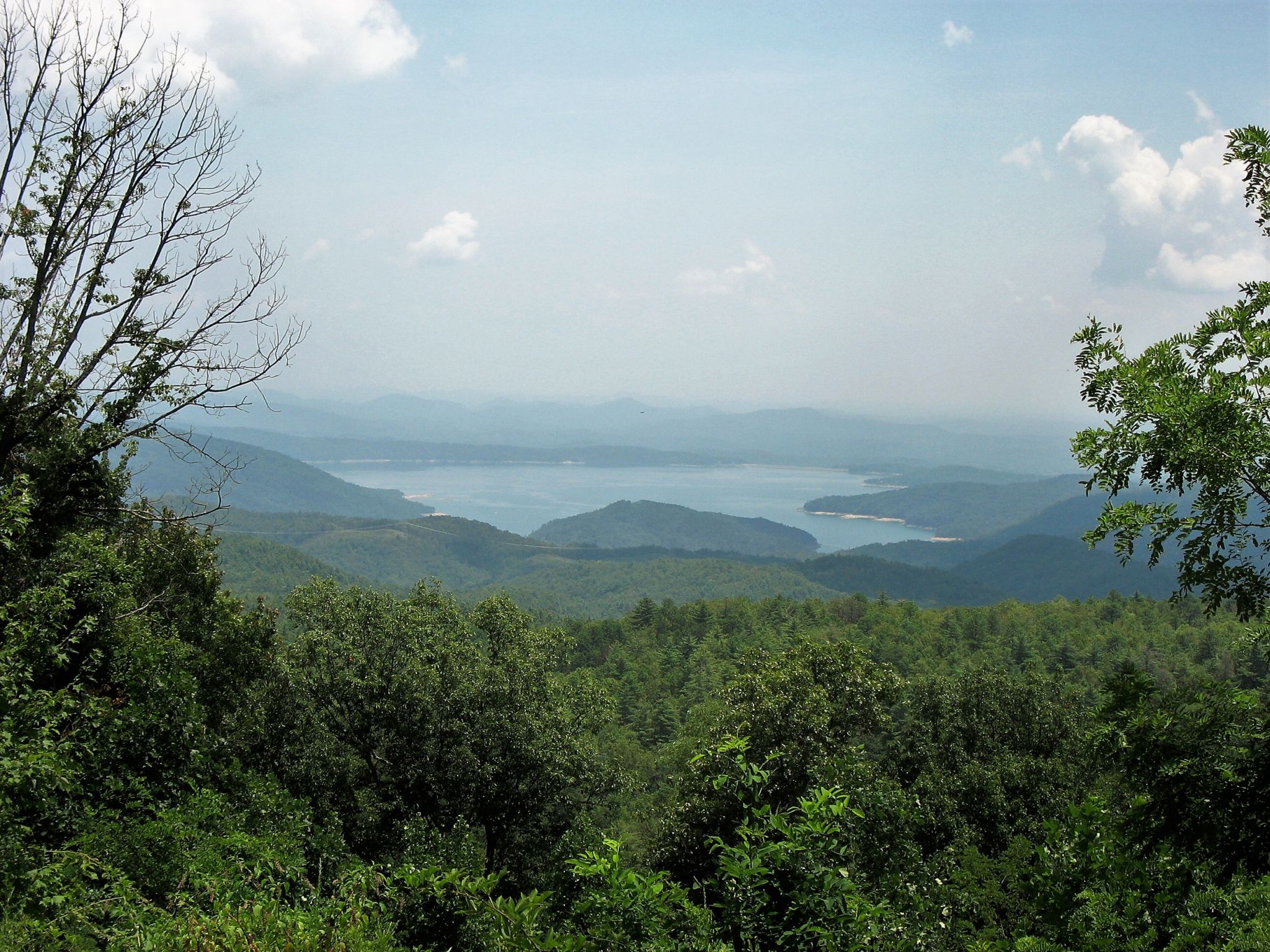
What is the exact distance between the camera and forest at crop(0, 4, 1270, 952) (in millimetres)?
5254

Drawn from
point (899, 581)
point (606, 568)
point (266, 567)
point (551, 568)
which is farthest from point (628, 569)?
point (266, 567)

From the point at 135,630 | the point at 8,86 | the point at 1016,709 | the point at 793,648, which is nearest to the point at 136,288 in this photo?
the point at 8,86

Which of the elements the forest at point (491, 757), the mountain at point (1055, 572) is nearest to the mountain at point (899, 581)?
the mountain at point (1055, 572)

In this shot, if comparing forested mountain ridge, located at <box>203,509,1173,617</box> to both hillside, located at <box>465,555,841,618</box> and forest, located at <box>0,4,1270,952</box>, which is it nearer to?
hillside, located at <box>465,555,841,618</box>

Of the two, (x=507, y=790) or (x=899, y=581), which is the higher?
(x=507, y=790)

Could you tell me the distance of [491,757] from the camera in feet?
44.1

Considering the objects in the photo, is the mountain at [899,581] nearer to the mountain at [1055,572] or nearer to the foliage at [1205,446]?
the mountain at [1055,572]

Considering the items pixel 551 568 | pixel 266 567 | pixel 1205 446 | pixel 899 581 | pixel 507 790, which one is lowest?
pixel 551 568

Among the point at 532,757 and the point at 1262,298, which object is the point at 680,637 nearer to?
the point at 532,757

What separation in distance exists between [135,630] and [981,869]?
562 inches

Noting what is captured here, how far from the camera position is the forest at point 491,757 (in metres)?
5.25

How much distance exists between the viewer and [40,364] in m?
9.27

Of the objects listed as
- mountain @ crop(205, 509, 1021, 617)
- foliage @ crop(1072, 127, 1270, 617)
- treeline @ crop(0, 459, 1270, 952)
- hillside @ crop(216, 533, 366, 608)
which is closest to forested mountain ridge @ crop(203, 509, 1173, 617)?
mountain @ crop(205, 509, 1021, 617)

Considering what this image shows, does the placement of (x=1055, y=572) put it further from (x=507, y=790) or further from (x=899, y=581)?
(x=507, y=790)
